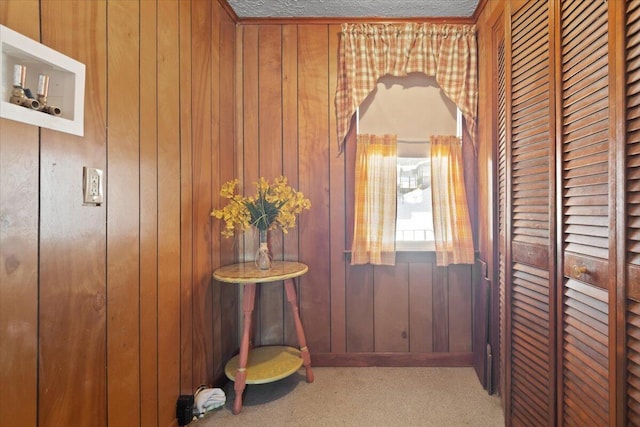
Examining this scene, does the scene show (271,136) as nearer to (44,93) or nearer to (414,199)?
(414,199)

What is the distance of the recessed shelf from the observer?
75cm

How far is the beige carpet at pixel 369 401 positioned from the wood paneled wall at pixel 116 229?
0.33m

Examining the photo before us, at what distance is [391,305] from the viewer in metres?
2.10

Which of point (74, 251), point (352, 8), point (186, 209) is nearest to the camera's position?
point (74, 251)

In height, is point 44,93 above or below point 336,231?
above

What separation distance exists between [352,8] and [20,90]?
183 cm

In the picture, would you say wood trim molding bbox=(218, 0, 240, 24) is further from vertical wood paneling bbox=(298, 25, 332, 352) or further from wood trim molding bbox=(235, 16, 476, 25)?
vertical wood paneling bbox=(298, 25, 332, 352)

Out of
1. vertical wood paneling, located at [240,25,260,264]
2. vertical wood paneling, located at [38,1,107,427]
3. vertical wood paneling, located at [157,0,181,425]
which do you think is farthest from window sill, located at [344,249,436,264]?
vertical wood paneling, located at [38,1,107,427]

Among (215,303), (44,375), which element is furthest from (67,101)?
(215,303)

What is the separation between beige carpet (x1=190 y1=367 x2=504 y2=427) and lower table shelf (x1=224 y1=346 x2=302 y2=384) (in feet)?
0.51

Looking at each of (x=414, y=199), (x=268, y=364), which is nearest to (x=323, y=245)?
(x=414, y=199)

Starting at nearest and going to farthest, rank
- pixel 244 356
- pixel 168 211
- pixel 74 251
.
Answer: pixel 74 251 → pixel 168 211 → pixel 244 356

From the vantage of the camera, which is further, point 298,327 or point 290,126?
point 290,126

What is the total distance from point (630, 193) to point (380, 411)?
4.84ft
